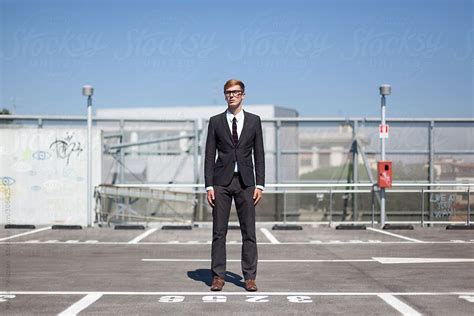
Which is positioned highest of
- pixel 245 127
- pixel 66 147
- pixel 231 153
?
pixel 245 127

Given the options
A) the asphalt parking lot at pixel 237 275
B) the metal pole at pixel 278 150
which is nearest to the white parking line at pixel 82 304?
the asphalt parking lot at pixel 237 275

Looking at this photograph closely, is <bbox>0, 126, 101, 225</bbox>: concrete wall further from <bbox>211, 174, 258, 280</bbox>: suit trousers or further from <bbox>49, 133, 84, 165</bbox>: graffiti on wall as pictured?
<bbox>211, 174, 258, 280</bbox>: suit trousers

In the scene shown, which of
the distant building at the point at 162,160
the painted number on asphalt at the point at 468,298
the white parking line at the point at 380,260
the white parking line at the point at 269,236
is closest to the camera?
the painted number on asphalt at the point at 468,298

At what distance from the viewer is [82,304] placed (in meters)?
6.50

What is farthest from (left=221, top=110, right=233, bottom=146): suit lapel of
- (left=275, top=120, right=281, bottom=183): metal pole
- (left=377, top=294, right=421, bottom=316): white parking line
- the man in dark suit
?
(left=275, top=120, right=281, bottom=183): metal pole

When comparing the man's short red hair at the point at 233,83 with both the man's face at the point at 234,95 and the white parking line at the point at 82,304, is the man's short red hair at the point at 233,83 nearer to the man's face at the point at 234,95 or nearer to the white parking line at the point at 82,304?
the man's face at the point at 234,95

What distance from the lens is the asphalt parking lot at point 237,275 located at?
642 cm

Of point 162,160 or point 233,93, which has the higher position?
point 233,93

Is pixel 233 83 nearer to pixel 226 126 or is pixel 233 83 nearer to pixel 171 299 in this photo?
pixel 226 126

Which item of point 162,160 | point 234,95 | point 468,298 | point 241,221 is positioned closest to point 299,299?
point 241,221

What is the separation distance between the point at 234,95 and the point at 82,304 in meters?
2.61

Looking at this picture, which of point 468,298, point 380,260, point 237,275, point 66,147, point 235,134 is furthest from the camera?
point 66,147

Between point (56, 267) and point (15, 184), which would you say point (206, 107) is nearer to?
point (15, 184)

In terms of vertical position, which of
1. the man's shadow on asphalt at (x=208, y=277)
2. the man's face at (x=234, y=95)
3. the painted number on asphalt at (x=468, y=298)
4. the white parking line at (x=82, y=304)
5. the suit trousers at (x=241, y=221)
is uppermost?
the man's face at (x=234, y=95)
